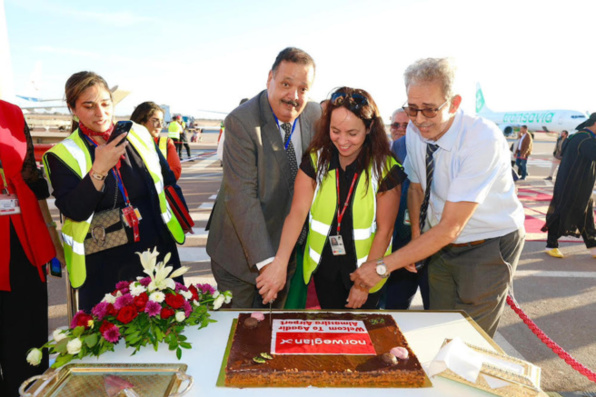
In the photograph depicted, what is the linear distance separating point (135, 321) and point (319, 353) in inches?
31.2

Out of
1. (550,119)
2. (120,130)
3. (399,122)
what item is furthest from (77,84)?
(550,119)

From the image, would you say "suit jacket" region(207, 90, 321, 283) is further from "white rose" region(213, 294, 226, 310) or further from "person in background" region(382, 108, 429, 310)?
"person in background" region(382, 108, 429, 310)

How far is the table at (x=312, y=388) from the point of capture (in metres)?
1.38

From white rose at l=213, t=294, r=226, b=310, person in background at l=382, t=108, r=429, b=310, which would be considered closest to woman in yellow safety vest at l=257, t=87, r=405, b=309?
white rose at l=213, t=294, r=226, b=310

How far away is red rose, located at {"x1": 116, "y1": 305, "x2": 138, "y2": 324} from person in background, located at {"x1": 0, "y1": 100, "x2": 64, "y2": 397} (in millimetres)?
984

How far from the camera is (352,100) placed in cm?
206

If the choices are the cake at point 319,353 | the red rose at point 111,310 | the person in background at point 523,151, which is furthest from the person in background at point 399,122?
the person in background at point 523,151

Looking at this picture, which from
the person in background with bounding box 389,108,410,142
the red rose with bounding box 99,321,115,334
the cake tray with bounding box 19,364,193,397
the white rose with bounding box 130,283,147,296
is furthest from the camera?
the person in background with bounding box 389,108,410,142

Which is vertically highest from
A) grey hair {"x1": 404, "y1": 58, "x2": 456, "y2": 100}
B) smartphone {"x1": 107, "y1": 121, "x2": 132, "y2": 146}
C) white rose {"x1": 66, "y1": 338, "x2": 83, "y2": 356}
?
grey hair {"x1": 404, "y1": 58, "x2": 456, "y2": 100}

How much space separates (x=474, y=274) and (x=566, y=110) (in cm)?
4726

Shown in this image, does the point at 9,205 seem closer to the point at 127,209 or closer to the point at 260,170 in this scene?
the point at 127,209

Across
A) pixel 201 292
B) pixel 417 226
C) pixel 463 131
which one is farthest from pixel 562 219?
pixel 201 292

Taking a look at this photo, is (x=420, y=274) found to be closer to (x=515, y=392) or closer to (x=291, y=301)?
(x=291, y=301)

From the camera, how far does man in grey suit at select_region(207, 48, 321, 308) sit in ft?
7.29
